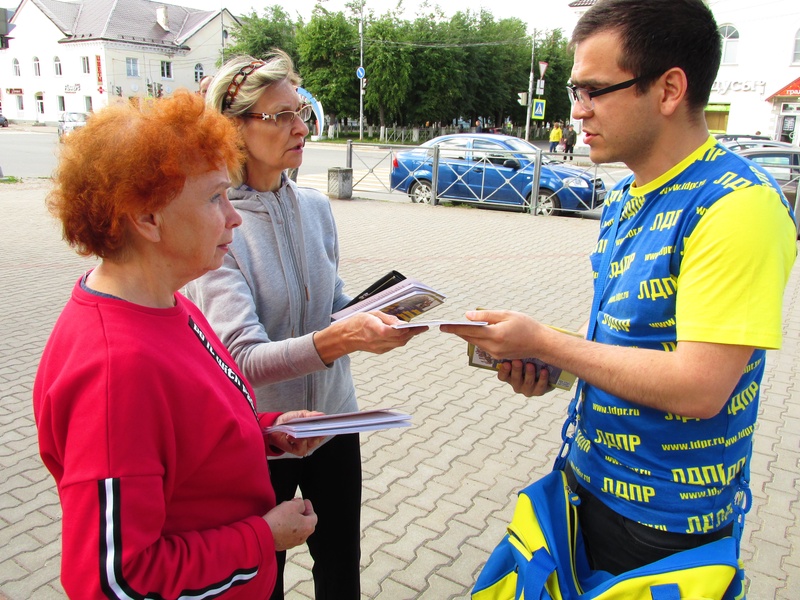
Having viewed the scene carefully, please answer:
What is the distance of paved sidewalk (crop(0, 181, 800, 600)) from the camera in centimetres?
305

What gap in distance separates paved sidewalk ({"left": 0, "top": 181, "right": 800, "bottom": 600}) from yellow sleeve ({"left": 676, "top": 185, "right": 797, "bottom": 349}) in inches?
56.6

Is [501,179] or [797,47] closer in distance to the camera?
[501,179]

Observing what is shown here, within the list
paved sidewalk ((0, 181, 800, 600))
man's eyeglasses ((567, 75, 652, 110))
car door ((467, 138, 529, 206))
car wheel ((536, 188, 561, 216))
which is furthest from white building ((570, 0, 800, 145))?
man's eyeglasses ((567, 75, 652, 110))

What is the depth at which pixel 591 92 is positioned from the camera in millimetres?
1613

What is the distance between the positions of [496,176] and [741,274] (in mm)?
13079

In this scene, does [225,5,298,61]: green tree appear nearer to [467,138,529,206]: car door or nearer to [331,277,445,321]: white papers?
[467,138,529,206]: car door

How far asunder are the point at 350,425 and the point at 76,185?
31.3 inches

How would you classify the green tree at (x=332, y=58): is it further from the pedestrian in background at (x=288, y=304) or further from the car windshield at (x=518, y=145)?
the pedestrian in background at (x=288, y=304)

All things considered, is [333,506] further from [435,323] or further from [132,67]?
[132,67]

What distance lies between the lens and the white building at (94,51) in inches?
2286

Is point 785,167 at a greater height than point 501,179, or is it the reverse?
point 785,167

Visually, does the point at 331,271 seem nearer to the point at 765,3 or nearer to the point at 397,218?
the point at 397,218

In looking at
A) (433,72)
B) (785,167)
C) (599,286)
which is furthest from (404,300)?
(433,72)

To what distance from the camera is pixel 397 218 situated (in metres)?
13.1
